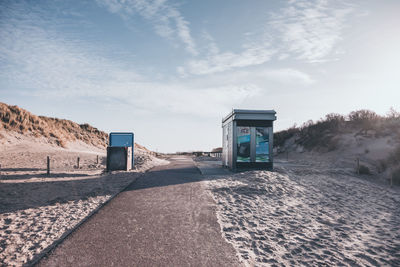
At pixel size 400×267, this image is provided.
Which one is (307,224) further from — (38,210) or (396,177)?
(396,177)

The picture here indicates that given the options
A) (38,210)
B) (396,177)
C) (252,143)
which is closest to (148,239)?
(38,210)

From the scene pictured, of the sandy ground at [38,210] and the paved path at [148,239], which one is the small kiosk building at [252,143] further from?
the paved path at [148,239]

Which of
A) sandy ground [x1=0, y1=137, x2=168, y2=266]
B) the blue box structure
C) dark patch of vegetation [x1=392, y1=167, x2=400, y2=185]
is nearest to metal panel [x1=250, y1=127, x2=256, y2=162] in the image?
dark patch of vegetation [x1=392, y1=167, x2=400, y2=185]

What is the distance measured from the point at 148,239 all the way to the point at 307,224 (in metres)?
4.00

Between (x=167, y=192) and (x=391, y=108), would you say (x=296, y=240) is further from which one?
(x=391, y=108)

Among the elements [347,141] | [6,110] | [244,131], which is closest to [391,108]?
[347,141]

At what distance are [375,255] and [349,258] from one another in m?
0.78

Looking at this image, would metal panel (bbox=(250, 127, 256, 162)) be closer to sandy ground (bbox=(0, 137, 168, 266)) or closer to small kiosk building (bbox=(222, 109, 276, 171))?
small kiosk building (bbox=(222, 109, 276, 171))

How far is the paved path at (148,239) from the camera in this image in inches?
135

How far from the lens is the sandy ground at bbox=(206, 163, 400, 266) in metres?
3.94

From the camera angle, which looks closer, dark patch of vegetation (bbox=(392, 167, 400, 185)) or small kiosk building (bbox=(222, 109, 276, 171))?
dark patch of vegetation (bbox=(392, 167, 400, 185))

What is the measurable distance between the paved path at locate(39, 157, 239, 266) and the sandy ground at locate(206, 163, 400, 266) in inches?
18.7

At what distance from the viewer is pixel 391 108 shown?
2605 cm

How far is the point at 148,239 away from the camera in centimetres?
416
